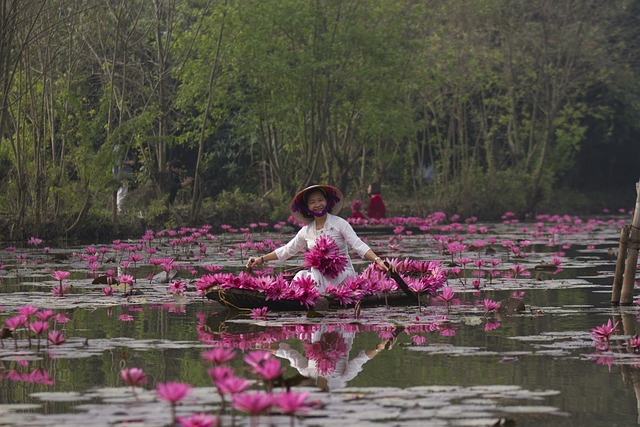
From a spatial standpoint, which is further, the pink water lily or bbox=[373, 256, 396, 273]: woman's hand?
bbox=[373, 256, 396, 273]: woman's hand

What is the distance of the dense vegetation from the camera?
2603 centimetres

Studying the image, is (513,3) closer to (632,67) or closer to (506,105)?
(506,105)

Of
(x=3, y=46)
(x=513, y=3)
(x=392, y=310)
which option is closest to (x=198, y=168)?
(x=3, y=46)

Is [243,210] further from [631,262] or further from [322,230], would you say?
[631,262]

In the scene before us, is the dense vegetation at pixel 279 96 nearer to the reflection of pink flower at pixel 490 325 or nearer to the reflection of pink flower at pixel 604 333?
the reflection of pink flower at pixel 490 325

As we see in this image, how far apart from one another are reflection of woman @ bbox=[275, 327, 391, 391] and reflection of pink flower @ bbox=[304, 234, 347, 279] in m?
2.14

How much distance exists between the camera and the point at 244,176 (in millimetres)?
45438

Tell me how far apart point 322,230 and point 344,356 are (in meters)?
4.23

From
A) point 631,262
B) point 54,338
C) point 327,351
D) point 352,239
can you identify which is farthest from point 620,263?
point 54,338

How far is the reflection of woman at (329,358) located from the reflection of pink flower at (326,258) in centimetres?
214

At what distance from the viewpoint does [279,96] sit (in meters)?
36.4

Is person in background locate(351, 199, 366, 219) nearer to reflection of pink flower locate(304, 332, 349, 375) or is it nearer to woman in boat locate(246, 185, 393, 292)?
woman in boat locate(246, 185, 393, 292)

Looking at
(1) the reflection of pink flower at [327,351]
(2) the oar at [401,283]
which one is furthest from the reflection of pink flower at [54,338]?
(2) the oar at [401,283]

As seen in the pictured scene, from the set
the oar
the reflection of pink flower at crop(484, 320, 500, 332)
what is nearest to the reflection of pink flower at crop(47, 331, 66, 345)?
the reflection of pink flower at crop(484, 320, 500, 332)
